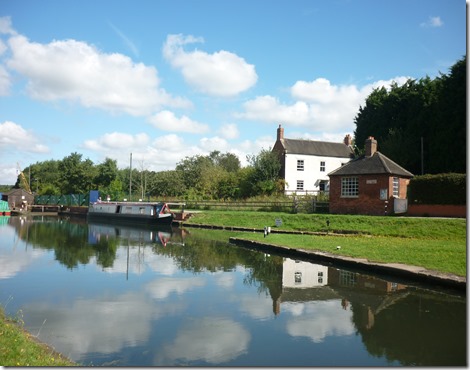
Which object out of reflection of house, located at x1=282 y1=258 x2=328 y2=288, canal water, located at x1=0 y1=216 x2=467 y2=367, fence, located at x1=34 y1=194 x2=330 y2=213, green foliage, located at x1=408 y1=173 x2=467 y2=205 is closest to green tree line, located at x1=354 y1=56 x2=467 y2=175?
green foliage, located at x1=408 y1=173 x2=467 y2=205

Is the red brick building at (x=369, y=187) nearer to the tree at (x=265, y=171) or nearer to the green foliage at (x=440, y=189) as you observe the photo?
the green foliage at (x=440, y=189)

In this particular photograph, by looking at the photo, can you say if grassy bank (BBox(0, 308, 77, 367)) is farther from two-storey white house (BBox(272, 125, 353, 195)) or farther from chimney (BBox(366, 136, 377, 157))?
two-storey white house (BBox(272, 125, 353, 195))

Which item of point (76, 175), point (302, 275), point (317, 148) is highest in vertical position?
point (317, 148)

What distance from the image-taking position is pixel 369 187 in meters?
25.5

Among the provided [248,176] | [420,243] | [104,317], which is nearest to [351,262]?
[420,243]

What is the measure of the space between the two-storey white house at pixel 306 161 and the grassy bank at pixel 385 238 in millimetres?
13738

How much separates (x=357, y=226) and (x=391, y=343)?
48.0 ft

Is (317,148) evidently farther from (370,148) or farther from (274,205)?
(370,148)

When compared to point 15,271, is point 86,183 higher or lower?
higher

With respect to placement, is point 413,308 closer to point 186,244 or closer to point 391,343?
point 391,343

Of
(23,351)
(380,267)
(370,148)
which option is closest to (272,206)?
(370,148)

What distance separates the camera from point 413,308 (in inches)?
362

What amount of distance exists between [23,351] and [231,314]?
4037 mm

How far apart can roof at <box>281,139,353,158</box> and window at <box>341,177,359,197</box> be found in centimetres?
1515
